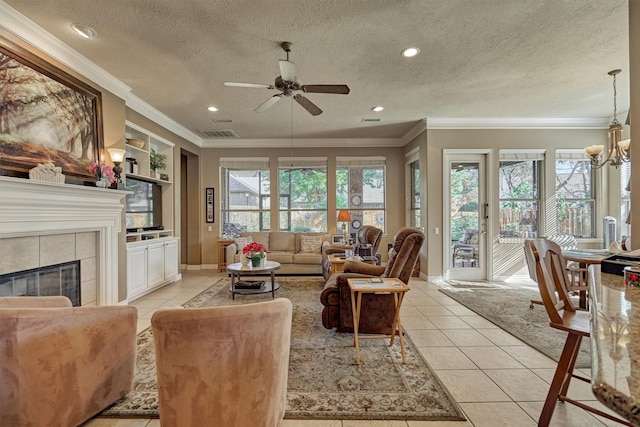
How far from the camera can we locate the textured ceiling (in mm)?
2416

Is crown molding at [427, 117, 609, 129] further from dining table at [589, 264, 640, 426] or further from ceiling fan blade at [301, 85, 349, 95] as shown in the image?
dining table at [589, 264, 640, 426]

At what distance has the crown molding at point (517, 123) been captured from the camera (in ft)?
17.2

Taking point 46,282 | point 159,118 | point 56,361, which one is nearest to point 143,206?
point 159,118

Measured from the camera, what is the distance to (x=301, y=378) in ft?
7.29

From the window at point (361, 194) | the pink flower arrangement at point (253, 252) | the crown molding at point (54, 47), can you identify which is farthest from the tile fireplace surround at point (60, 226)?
the window at point (361, 194)

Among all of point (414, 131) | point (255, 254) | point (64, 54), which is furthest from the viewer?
point (414, 131)

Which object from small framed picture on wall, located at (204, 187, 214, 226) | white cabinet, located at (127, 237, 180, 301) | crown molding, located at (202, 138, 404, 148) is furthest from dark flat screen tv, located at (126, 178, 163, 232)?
crown molding, located at (202, 138, 404, 148)

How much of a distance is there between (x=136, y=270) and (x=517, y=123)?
669 centimetres

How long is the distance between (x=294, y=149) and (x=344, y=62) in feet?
11.9

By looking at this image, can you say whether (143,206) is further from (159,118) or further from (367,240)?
(367,240)

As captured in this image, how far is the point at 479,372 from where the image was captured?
7.55 feet

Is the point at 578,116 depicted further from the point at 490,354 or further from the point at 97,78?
the point at 97,78

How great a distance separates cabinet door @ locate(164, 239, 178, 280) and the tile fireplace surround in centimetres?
136

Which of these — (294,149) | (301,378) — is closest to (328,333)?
(301,378)
